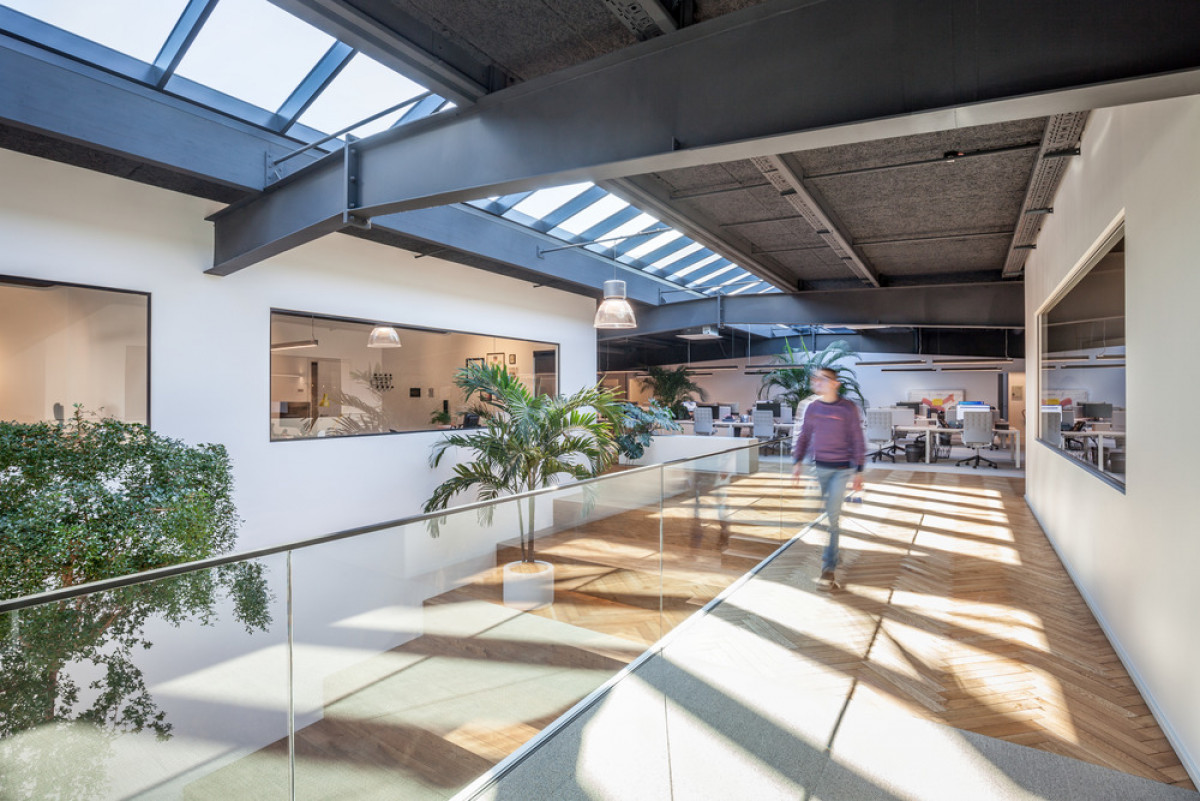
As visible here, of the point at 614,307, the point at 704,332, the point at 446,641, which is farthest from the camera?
the point at 704,332

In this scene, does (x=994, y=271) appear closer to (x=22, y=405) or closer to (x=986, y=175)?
(x=986, y=175)

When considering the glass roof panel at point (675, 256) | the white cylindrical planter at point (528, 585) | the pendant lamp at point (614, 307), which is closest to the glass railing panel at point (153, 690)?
the white cylindrical planter at point (528, 585)

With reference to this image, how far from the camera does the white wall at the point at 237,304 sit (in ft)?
13.4

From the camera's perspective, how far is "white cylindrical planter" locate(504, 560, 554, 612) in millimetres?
2506

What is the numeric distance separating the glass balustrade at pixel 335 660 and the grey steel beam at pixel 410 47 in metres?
1.96

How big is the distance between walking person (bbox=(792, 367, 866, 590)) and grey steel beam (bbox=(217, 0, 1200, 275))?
8.18 feet

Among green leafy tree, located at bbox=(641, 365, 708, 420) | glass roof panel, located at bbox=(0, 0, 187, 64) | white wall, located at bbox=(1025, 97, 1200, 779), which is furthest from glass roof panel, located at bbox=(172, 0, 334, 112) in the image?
green leafy tree, located at bbox=(641, 365, 708, 420)

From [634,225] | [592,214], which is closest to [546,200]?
[592,214]

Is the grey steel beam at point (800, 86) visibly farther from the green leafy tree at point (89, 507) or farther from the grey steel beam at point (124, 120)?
the green leafy tree at point (89, 507)

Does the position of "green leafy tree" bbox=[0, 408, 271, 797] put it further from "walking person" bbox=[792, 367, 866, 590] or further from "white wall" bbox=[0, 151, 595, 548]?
"walking person" bbox=[792, 367, 866, 590]

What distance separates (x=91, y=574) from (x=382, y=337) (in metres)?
3.62

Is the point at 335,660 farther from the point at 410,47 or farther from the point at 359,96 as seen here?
the point at 359,96

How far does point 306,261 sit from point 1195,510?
6055 mm

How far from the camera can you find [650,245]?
848cm
